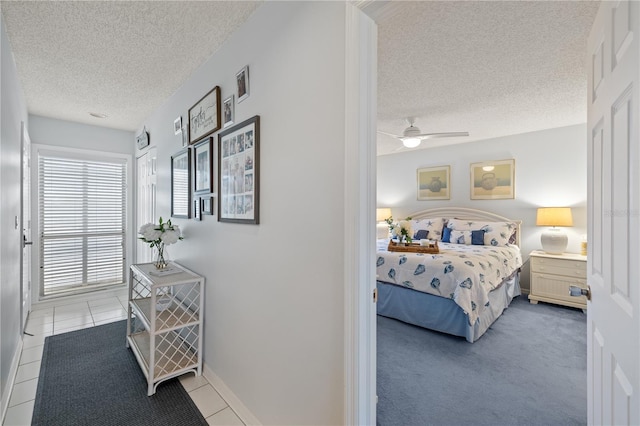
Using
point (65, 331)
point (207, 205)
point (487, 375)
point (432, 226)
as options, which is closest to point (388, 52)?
point (207, 205)

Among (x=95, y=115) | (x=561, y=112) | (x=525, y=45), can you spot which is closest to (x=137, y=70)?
(x=95, y=115)

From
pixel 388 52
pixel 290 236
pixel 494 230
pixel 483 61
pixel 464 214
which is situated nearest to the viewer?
pixel 290 236

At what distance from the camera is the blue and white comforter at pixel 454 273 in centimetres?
272

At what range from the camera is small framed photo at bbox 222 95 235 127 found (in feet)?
6.15

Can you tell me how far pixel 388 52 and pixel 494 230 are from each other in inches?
130

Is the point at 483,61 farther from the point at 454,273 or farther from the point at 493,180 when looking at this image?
the point at 493,180

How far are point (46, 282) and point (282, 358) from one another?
4052 mm

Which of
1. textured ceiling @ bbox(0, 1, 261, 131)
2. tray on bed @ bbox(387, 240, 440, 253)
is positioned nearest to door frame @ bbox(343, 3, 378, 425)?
textured ceiling @ bbox(0, 1, 261, 131)

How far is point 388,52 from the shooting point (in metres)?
2.11

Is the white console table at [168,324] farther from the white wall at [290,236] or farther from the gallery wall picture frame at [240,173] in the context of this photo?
the gallery wall picture frame at [240,173]

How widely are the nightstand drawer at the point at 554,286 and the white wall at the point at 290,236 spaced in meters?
3.82

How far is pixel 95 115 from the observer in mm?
3525

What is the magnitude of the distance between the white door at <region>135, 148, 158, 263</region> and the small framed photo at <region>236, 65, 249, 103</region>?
2093 millimetres

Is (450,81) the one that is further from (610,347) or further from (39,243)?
(39,243)
